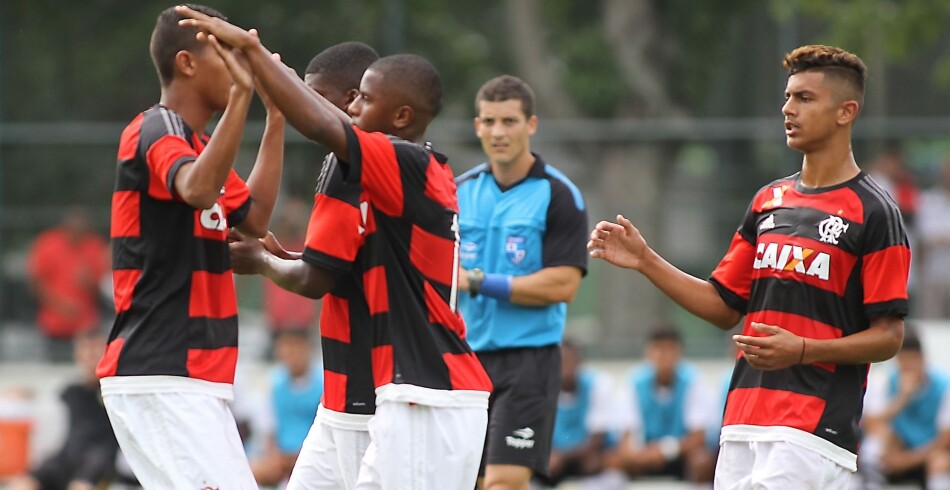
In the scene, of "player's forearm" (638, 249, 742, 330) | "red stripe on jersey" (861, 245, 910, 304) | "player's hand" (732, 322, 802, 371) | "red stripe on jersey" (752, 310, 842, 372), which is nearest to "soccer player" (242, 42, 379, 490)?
"player's forearm" (638, 249, 742, 330)

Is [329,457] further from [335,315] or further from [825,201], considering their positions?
[825,201]

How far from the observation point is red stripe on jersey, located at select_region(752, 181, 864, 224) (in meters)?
5.69

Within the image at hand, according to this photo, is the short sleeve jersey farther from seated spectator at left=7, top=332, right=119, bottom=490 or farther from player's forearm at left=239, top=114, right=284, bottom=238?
seated spectator at left=7, top=332, right=119, bottom=490

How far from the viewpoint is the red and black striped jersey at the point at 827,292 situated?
5637 mm

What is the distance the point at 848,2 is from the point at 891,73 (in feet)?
3.61

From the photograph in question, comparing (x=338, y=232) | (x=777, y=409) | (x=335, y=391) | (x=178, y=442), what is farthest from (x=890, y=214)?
(x=178, y=442)

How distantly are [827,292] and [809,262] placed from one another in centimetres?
14

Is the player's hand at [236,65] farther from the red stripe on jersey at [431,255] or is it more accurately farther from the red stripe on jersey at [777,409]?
the red stripe on jersey at [777,409]

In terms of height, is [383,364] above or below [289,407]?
above

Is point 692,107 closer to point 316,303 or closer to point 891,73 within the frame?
point 891,73

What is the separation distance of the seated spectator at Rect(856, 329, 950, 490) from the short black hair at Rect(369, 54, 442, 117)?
7.12 meters

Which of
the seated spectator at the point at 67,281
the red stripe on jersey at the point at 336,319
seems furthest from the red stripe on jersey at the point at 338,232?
the seated spectator at the point at 67,281

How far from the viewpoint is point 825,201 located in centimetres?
578

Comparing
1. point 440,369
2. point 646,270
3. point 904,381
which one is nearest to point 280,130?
point 440,369
